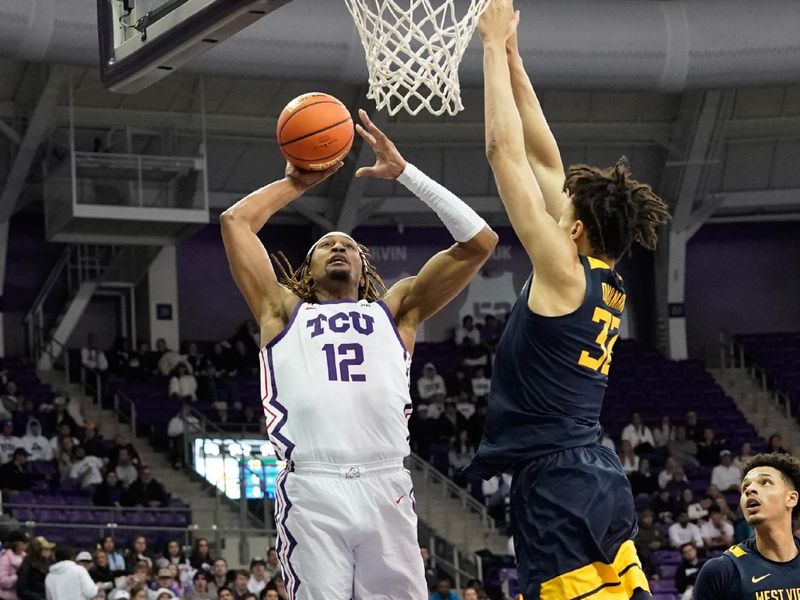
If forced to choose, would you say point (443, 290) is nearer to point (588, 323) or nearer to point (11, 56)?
point (588, 323)

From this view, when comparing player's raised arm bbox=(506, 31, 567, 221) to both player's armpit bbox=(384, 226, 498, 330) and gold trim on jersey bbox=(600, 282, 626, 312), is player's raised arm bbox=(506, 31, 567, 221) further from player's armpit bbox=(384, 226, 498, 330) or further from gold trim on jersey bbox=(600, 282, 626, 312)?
player's armpit bbox=(384, 226, 498, 330)

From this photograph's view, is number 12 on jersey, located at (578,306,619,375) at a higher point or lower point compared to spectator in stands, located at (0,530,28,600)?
higher

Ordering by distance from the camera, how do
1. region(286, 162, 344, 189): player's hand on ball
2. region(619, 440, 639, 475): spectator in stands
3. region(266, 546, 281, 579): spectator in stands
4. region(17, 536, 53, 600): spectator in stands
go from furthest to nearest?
1. region(619, 440, 639, 475): spectator in stands
2. region(266, 546, 281, 579): spectator in stands
3. region(17, 536, 53, 600): spectator in stands
4. region(286, 162, 344, 189): player's hand on ball

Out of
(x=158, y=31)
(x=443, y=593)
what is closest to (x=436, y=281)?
(x=158, y=31)

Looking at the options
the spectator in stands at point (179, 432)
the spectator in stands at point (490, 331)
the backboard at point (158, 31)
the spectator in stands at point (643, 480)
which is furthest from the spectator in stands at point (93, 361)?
the backboard at point (158, 31)

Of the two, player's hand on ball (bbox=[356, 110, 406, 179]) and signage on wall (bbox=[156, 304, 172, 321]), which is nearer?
player's hand on ball (bbox=[356, 110, 406, 179])

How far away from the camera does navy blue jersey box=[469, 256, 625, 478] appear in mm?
4727

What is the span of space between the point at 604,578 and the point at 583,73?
15.4m

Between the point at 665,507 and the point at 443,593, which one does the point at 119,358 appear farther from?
the point at 443,593

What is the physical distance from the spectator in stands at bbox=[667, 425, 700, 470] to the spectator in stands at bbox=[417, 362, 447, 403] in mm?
3568

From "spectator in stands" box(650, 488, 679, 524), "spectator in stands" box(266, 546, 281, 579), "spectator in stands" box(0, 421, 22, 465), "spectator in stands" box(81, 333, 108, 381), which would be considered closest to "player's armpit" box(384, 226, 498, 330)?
"spectator in stands" box(266, 546, 281, 579)

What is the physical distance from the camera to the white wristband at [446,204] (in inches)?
233

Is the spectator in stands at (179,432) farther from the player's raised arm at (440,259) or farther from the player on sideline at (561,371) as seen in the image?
the player on sideline at (561,371)

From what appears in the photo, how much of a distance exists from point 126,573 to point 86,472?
3987 mm
